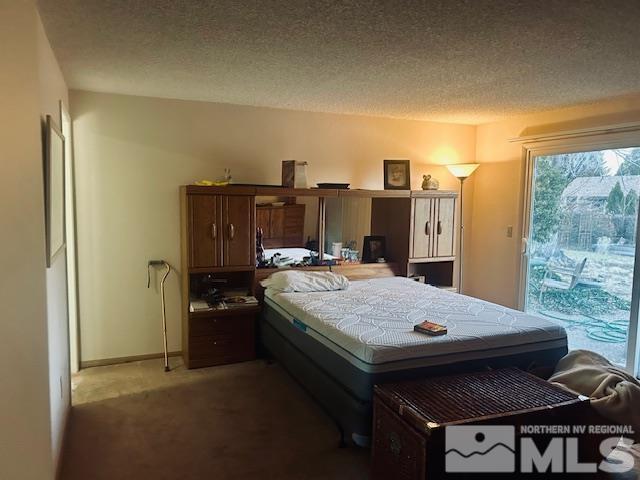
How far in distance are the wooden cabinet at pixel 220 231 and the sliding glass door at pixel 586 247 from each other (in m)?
2.80

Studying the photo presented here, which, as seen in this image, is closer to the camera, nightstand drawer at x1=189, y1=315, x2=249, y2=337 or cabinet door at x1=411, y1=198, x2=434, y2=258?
nightstand drawer at x1=189, y1=315, x2=249, y2=337

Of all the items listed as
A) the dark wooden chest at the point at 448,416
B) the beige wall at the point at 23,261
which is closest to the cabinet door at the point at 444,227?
the dark wooden chest at the point at 448,416

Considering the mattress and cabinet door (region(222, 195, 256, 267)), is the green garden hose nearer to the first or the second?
Result: the mattress

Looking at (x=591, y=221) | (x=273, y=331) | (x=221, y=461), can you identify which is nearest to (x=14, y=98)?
(x=221, y=461)

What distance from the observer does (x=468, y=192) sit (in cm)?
535

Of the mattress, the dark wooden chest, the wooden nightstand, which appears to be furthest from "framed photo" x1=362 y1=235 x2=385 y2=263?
the dark wooden chest

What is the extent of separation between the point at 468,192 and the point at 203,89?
3195 mm

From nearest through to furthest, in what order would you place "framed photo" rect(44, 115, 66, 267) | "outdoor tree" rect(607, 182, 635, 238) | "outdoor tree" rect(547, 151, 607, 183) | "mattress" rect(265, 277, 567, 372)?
"framed photo" rect(44, 115, 66, 267) → "mattress" rect(265, 277, 567, 372) → "outdoor tree" rect(607, 182, 635, 238) → "outdoor tree" rect(547, 151, 607, 183)

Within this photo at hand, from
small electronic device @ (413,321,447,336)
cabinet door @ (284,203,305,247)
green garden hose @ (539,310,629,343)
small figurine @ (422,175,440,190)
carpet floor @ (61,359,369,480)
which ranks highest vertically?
small figurine @ (422,175,440,190)

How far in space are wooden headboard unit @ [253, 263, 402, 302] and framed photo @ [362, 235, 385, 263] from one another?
103 mm

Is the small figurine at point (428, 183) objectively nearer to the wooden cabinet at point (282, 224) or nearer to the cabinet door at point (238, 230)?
the wooden cabinet at point (282, 224)

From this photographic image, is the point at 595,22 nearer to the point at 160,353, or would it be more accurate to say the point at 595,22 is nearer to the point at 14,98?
the point at 14,98

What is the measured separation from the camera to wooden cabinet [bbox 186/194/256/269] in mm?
3807

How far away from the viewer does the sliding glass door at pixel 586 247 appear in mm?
3807
